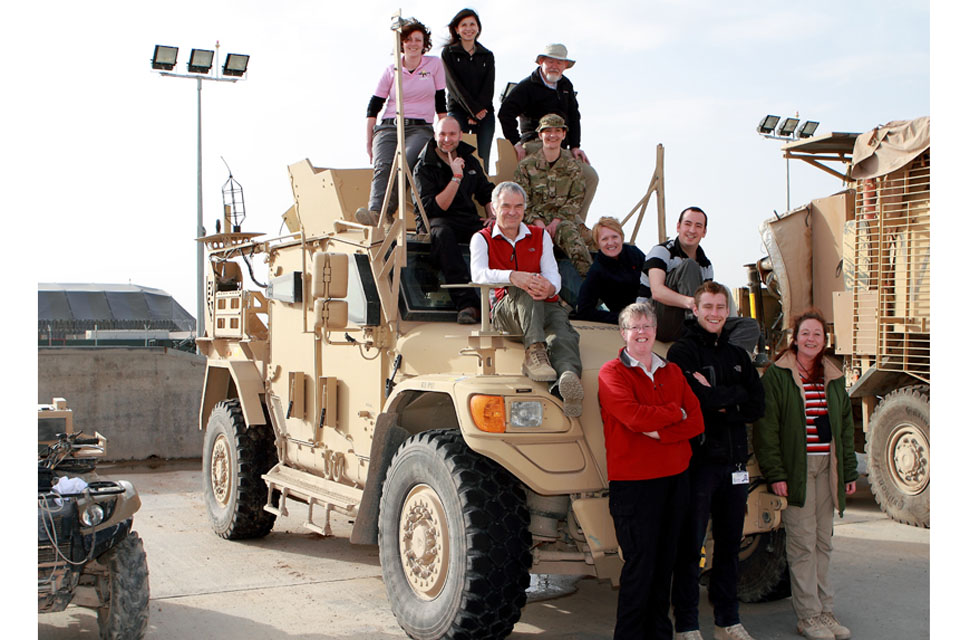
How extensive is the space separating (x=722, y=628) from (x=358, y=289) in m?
3.02

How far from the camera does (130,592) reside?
4898 millimetres

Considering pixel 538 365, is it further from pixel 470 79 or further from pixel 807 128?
pixel 807 128

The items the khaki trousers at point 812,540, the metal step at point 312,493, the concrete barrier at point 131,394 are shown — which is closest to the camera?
the khaki trousers at point 812,540

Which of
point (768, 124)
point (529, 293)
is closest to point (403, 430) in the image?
point (529, 293)

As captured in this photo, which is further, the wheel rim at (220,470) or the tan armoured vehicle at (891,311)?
the tan armoured vehicle at (891,311)

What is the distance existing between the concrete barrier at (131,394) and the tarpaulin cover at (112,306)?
9.62m

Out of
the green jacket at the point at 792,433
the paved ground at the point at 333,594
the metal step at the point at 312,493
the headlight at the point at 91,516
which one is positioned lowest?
the paved ground at the point at 333,594

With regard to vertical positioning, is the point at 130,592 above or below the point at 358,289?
below

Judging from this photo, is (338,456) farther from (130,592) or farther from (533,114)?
(533,114)

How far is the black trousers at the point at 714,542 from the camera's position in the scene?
4906mm

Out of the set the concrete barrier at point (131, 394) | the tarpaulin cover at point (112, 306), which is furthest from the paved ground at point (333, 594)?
the tarpaulin cover at point (112, 306)

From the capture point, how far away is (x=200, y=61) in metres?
20.6

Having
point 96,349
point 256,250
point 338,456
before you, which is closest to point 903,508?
point 338,456

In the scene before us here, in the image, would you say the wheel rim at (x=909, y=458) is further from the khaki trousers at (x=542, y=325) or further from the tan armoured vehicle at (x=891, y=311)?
the khaki trousers at (x=542, y=325)
